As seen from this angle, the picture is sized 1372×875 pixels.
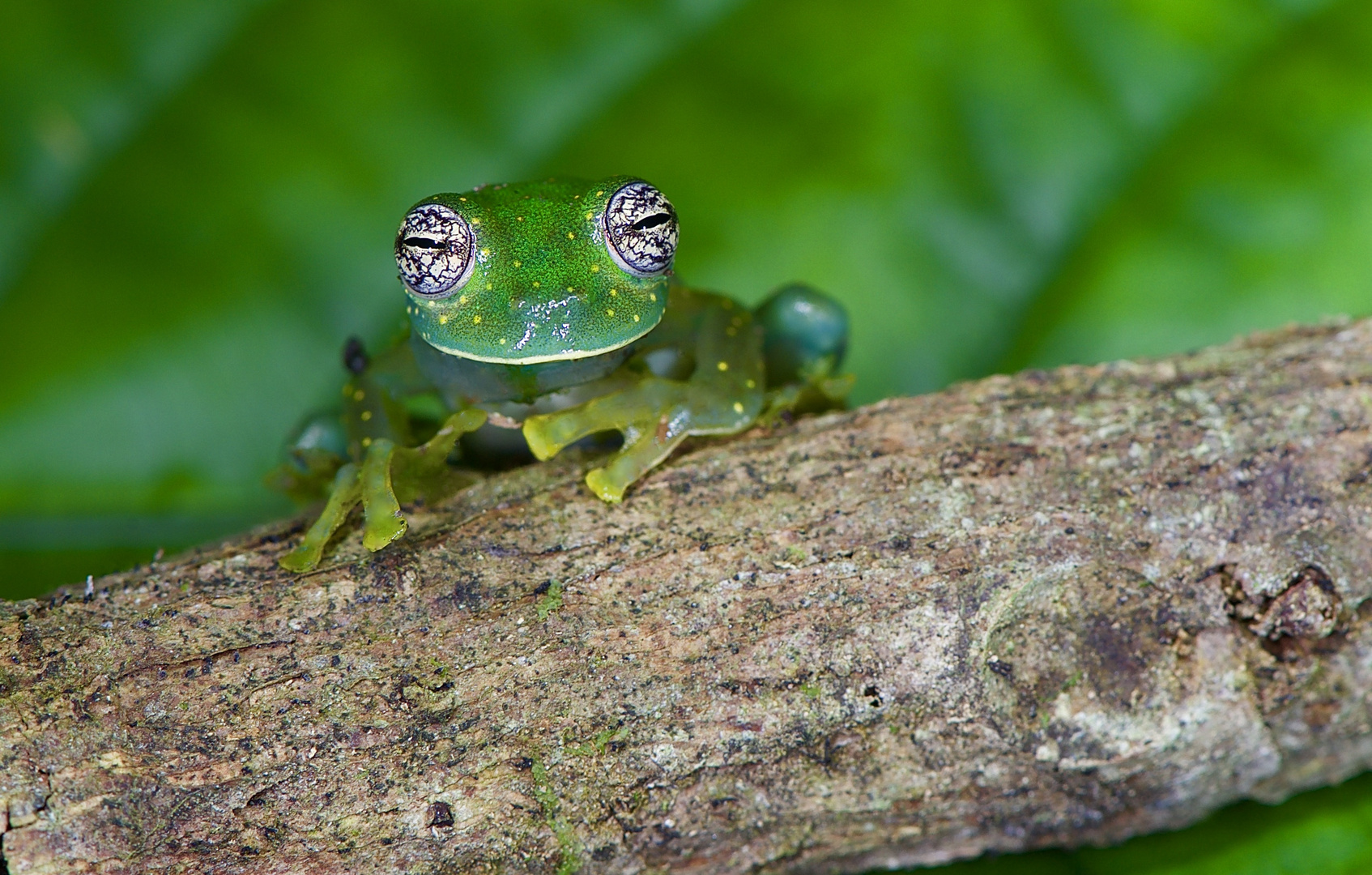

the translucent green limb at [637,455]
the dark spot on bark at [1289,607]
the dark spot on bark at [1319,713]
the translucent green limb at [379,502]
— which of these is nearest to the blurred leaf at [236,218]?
the translucent green limb at [379,502]

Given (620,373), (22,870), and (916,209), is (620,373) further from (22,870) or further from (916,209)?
(22,870)

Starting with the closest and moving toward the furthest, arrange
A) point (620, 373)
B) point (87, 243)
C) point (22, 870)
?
point (22, 870) → point (620, 373) → point (87, 243)

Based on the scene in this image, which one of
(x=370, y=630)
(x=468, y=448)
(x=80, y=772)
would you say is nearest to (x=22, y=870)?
(x=80, y=772)

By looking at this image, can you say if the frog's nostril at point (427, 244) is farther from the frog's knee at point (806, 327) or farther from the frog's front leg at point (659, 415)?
the frog's knee at point (806, 327)

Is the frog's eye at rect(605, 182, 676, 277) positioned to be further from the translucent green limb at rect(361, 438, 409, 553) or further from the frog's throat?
the translucent green limb at rect(361, 438, 409, 553)

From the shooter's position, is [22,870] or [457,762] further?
[457,762]

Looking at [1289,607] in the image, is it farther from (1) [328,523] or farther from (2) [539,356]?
(1) [328,523]

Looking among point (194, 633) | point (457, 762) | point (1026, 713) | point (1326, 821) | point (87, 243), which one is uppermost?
point (87, 243)

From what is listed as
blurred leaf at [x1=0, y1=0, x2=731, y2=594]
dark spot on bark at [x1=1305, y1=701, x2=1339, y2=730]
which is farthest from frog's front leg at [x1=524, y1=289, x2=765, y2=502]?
dark spot on bark at [x1=1305, y1=701, x2=1339, y2=730]

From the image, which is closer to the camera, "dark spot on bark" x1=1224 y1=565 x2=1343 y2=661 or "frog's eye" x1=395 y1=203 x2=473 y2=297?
"dark spot on bark" x1=1224 y1=565 x2=1343 y2=661
